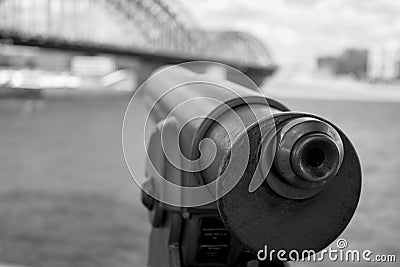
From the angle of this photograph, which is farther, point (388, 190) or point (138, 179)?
point (388, 190)

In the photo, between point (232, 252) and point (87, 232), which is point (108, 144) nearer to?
point (87, 232)

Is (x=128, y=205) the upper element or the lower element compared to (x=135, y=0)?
lower

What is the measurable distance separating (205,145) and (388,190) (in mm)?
7728

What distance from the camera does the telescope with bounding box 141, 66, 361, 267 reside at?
1.63 ft

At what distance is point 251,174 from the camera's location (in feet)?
1.72

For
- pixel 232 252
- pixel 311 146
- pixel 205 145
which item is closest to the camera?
pixel 311 146

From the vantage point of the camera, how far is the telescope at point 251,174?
50 cm

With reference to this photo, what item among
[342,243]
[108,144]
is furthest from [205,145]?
[108,144]

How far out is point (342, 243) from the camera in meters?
0.82

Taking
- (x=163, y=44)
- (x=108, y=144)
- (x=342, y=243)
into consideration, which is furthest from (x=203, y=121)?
(x=163, y=44)

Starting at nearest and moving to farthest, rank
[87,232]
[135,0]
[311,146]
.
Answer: [311,146] < [87,232] < [135,0]

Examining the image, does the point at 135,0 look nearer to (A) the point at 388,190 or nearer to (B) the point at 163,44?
(B) the point at 163,44

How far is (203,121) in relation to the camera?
625 millimetres

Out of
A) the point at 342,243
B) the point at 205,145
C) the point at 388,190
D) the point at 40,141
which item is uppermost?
the point at 205,145
